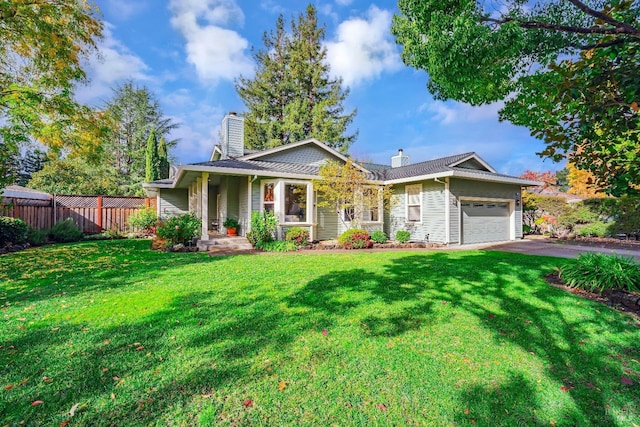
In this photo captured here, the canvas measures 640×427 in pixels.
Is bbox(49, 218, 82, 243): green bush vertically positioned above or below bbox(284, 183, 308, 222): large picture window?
below

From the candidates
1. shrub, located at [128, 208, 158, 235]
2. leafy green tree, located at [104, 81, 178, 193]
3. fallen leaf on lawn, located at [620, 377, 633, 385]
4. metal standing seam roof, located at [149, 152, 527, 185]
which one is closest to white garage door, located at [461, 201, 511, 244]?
metal standing seam roof, located at [149, 152, 527, 185]

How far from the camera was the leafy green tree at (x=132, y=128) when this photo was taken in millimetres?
28016

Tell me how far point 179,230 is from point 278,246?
3393 millimetres

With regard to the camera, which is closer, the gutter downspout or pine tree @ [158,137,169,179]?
the gutter downspout

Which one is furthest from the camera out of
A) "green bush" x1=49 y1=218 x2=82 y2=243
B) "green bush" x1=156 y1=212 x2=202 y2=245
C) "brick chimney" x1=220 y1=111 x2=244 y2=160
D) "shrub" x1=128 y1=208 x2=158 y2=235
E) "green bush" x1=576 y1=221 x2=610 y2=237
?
"shrub" x1=128 y1=208 x2=158 y2=235

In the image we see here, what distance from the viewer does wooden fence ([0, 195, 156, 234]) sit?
13969 millimetres

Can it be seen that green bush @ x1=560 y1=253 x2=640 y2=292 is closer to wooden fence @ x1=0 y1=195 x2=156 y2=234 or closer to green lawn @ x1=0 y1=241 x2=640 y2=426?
green lawn @ x1=0 y1=241 x2=640 y2=426

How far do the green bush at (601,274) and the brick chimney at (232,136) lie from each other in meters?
13.0

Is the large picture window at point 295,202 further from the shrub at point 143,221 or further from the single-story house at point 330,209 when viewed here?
the shrub at point 143,221

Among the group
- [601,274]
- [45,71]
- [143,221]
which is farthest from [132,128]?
[601,274]

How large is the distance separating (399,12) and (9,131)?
1096cm

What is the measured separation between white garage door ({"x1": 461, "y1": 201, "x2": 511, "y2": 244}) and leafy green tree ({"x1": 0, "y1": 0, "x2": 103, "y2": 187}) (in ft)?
48.8

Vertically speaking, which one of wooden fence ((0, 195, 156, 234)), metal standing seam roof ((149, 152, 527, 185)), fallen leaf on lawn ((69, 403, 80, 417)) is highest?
metal standing seam roof ((149, 152, 527, 185))

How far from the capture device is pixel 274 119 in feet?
87.7
